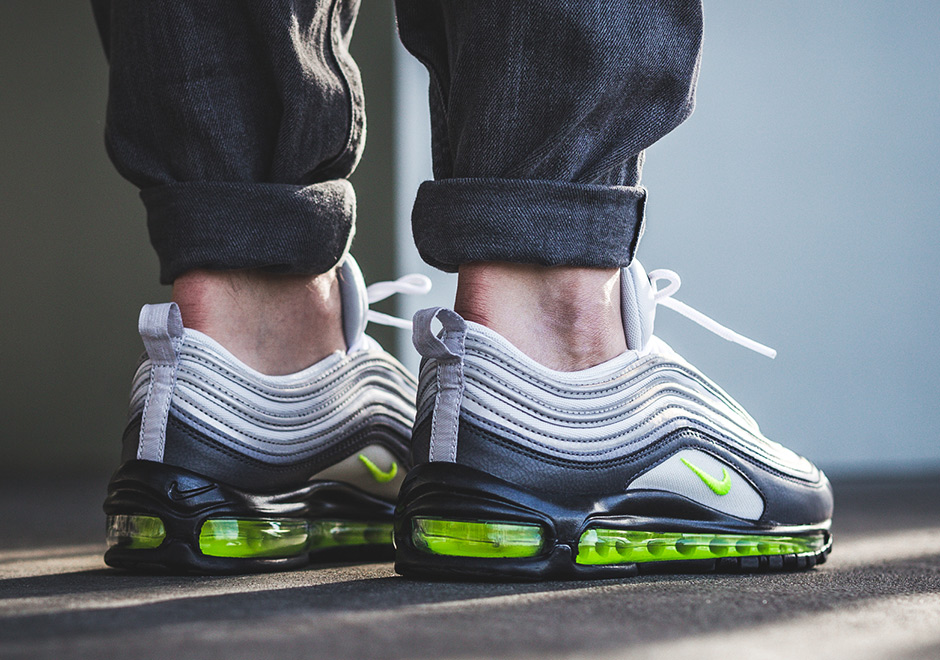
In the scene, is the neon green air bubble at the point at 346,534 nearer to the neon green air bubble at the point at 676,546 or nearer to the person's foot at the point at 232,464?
the person's foot at the point at 232,464

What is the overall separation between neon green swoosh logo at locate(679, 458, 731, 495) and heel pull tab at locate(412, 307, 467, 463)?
171 mm

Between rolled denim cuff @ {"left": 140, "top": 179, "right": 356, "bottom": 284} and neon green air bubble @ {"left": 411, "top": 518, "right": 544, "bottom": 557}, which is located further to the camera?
rolled denim cuff @ {"left": 140, "top": 179, "right": 356, "bottom": 284}

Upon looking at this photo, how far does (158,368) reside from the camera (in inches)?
23.7

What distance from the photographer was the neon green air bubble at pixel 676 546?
55 centimetres

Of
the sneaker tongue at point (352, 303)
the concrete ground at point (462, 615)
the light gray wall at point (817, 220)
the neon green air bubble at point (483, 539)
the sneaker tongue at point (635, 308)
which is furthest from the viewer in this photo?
the light gray wall at point (817, 220)

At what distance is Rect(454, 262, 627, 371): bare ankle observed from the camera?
0.58m

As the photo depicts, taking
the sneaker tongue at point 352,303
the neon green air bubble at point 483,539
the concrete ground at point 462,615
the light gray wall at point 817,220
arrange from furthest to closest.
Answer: the light gray wall at point 817,220 → the sneaker tongue at point 352,303 → the neon green air bubble at point 483,539 → the concrete ground at point 462,615

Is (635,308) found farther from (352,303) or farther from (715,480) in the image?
(352,303)

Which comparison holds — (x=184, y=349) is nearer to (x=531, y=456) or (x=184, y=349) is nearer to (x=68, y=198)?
(x=531, y=456)

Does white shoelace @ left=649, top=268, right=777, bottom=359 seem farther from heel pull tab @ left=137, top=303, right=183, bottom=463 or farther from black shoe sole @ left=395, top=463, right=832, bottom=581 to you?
heel pull tab @ left=137, top=303, right=183, bottom=463

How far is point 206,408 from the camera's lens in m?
0.61

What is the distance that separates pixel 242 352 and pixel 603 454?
0.29 m

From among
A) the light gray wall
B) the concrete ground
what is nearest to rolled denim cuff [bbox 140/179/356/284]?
the concrete ground

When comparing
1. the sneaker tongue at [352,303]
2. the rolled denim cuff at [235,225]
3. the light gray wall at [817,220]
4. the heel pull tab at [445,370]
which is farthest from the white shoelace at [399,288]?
the light gray wall at [817,220]
